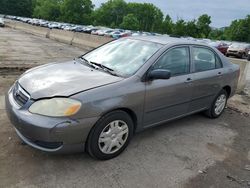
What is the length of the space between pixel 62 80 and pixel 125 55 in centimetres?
115

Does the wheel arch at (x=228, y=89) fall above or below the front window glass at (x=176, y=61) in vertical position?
below

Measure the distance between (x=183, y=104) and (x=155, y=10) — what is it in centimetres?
11570

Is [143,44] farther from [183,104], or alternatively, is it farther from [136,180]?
[136,180]

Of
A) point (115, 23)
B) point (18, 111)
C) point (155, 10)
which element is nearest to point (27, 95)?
point (18, 111)

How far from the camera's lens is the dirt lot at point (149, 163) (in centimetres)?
319

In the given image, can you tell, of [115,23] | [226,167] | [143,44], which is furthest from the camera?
[115,23]

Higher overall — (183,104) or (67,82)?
(67,82)

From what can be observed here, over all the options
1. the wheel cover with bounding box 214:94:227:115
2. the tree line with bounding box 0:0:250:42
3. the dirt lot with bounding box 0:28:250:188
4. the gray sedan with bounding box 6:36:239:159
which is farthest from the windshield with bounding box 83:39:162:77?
the tree line with bounding box 0:0:250:42

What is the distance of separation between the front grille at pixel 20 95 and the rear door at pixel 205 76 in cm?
267

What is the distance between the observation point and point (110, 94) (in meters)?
3.40

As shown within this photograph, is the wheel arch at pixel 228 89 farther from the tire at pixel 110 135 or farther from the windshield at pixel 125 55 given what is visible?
the tire at pixel 110 135

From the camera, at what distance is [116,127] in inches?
140

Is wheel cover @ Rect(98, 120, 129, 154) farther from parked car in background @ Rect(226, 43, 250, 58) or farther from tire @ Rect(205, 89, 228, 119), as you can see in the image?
parked car in background @ Rect(226, 43, 250, 58)

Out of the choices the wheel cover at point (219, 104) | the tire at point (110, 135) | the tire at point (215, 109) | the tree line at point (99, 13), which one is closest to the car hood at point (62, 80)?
the tire at point (110, 135)
